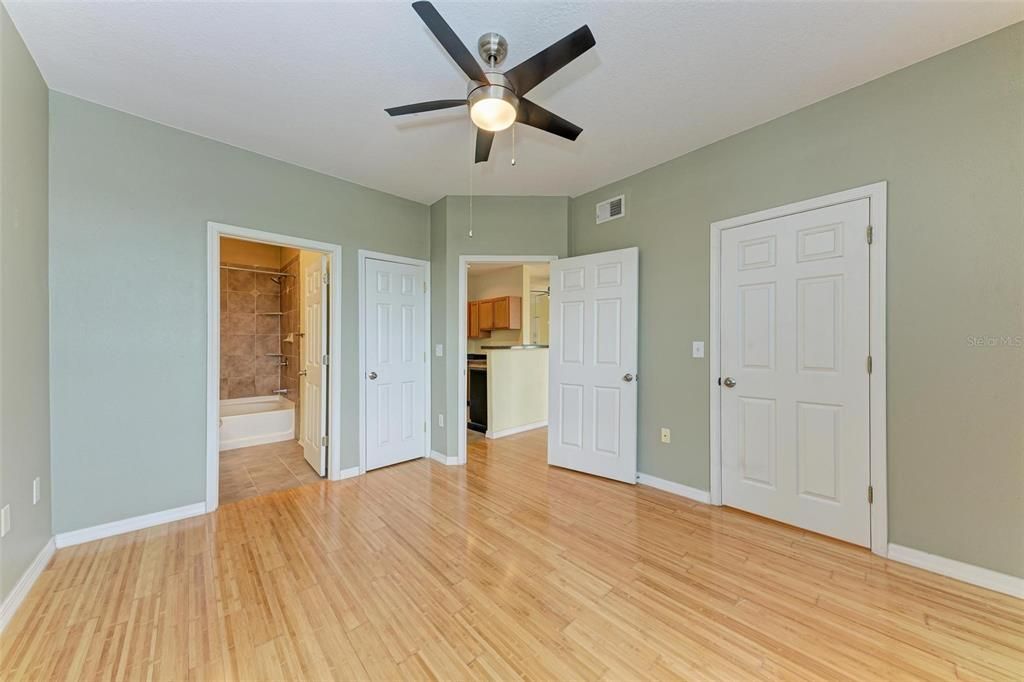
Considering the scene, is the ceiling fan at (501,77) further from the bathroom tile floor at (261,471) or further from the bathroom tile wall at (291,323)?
the bathroom tile wall at (291,323)

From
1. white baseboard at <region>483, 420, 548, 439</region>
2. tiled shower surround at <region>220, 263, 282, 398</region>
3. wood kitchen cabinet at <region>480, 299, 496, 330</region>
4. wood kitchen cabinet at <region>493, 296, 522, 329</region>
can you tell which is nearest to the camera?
white baseboard at <region>483, 420, 548, 439</region>

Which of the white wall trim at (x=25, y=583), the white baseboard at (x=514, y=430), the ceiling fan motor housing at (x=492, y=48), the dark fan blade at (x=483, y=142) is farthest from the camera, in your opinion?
the white baseboard at (x=514, y=430)

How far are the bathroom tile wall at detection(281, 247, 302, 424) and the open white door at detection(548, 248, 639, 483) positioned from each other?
10.3 feet

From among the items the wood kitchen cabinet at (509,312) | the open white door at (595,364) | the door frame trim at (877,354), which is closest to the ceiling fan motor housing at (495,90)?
the open white door at (595,364)

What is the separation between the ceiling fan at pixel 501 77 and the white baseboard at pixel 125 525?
115 inches

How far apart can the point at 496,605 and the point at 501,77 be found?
94.0 inches

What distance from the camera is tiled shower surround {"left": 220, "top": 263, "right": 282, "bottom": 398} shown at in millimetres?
5273

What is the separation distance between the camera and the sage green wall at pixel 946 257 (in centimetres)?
183

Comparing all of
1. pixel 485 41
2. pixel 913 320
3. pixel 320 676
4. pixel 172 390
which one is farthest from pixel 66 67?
pixel 913 320

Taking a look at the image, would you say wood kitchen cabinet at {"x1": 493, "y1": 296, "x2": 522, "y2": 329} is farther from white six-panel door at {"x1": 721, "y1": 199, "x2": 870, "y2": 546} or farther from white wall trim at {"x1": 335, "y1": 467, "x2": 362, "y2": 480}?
white six-panel door at {"x1": 721, "y1": 199, "x2": 870, "y2": 546}

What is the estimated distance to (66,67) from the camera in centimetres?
205

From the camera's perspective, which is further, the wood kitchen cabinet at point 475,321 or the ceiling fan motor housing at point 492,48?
the wood kitchen cabinet at point 475,321

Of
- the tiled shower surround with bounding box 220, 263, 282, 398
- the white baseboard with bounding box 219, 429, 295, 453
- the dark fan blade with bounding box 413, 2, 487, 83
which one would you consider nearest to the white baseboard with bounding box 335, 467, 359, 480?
the white baseboard with bounding box 219, 429, 295, 453

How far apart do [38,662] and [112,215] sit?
2299 mm
